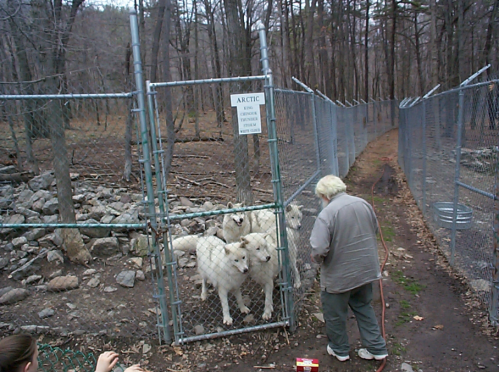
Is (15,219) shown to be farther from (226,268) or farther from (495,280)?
(495,280)

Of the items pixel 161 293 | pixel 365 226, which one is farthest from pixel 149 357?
pixel 365 226

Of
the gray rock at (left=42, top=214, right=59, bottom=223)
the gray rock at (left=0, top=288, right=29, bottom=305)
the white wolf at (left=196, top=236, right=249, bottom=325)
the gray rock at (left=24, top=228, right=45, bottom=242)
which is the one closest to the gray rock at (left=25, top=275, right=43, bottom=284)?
the gray rock at (left=0, top=288, right=29, bottom=305)

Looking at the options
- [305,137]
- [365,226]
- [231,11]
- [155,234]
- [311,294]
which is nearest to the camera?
[365,226]

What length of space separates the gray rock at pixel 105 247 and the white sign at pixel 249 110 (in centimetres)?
340

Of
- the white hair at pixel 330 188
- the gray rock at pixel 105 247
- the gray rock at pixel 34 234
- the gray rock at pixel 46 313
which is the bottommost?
the gray rock at pixel 46 313

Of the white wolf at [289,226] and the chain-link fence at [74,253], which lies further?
the white wolf at [289,226]

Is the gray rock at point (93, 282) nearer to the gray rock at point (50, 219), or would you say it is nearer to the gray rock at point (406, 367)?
the gray rock at point (50, 219)

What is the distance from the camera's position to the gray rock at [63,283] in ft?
16.6

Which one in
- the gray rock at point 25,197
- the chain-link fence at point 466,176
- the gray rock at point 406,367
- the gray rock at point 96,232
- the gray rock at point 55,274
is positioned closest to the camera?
the gray rock at point 406,367

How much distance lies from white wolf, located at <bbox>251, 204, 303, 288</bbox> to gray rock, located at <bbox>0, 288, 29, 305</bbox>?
3278 mm

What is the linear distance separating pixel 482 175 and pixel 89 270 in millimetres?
5774

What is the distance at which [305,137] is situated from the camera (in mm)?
6418

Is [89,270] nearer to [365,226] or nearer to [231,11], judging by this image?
[365,226]

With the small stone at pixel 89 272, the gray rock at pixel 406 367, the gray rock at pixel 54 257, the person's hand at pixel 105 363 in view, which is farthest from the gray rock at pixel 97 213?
the gray rock at pixel 406 367
